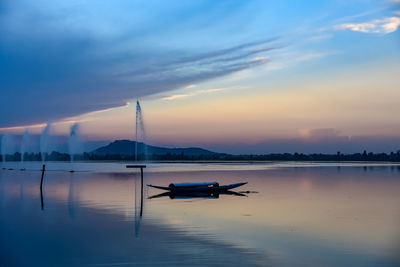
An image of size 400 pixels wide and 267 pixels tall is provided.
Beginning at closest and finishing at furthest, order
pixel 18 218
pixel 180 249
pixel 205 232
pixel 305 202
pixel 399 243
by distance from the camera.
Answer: pixel 180 249, pixel 399 243, pixel 205 232, pixel 18 218, pixel 305 202

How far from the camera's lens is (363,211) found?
33719mm

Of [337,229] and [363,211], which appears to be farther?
[363,211]

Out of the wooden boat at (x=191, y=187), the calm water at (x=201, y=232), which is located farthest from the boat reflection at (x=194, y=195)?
the calm water at (x=201, y=232)

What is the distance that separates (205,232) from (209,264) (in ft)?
23.5

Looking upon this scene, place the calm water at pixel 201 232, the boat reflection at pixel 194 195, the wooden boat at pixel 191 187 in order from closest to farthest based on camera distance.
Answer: the calm water at pixel 201 232, the boat reflection at pixel 194 195, the wooden boat at pixel 191 187

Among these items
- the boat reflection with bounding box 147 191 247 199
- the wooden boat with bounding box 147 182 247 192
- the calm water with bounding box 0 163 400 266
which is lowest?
the calm water with bounding box 0 163 400 266

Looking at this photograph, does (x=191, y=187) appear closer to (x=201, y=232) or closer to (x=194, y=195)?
(x=194, y=195)

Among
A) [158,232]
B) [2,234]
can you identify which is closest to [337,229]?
[158,232]

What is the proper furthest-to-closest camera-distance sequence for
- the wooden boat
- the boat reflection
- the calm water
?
the wooden boat < the boat reflection < the calm water

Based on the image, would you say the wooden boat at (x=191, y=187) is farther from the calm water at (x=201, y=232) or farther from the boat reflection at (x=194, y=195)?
the calm water at (x=201, y=232)

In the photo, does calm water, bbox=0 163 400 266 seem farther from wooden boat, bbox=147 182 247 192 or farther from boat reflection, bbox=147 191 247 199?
wooden boat, bbox=147 182 247 192

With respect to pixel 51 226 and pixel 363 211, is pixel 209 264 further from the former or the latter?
pixel 363 211

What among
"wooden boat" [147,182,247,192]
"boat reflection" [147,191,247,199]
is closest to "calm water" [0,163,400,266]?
"boat reflection" [147,191,247,199]

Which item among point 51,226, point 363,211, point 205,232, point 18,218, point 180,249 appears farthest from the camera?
point 363,211
